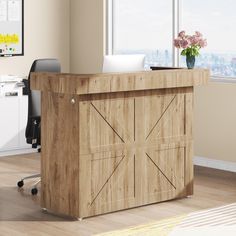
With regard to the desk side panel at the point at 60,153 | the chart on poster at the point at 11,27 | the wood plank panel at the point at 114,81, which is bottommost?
the desk side panel at the point at 60,153

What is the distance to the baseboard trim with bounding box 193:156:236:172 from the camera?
748 centimetres

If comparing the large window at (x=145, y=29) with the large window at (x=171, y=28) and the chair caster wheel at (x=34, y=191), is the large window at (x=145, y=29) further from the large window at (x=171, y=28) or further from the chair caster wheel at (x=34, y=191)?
the chair caster wheel at (x=34, y=191)

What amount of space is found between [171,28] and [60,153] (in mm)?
3057

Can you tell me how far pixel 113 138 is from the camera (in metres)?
5.66

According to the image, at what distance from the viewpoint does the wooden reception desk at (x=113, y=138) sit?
17.9ft

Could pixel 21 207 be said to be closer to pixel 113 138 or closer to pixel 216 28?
pixel 113 138

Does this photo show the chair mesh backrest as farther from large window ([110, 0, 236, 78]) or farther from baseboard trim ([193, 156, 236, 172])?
baseboard trim ([193, 156, 236, 172])

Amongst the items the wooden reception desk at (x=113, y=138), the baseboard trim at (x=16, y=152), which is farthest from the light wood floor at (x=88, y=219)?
the baseboard trim at (x=16, y=152)

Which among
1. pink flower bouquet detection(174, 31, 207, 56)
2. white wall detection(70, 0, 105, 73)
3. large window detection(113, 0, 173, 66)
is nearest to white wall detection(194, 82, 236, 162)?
large window detection(113, 0, 173, 66)

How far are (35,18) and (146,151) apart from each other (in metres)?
3.40

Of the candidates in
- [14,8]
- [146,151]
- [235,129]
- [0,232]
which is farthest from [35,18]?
[0,232]

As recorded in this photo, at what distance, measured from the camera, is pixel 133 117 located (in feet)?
19.0

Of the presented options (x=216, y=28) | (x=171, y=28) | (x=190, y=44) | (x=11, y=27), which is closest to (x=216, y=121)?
(x=216, y=28)

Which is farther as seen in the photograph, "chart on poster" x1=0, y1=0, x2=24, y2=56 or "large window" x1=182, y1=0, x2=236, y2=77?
"chart on poster" x1=0, y1=0, x2=24, y2=56
